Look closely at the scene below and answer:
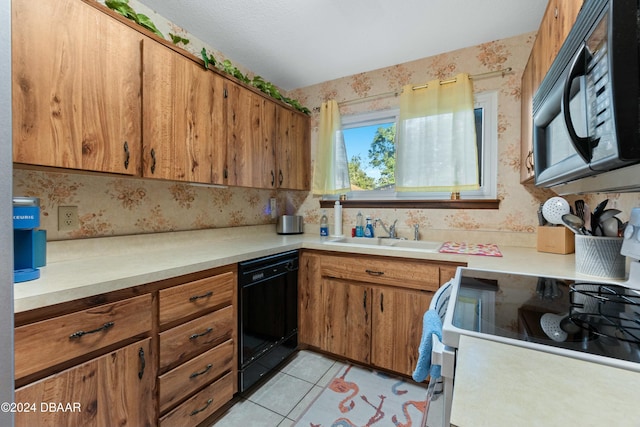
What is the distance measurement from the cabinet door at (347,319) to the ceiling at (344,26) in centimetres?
178

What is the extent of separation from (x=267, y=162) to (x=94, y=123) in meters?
1.17

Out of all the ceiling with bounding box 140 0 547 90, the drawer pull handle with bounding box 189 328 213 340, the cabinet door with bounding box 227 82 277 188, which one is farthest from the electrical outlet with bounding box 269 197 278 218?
the drawer pull handle with bounding box 189 328 213 340

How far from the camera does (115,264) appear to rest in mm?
1305

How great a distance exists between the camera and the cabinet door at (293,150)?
7.86 feet

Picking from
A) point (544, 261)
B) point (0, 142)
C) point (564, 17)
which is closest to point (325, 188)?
point (544, 261)

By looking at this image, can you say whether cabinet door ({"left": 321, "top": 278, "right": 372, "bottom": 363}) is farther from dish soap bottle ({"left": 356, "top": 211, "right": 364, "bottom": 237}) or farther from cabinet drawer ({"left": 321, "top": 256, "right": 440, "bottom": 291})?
dish soap bottle ({"left": 356, "top": 211, "right": 364, "bottom": 237})

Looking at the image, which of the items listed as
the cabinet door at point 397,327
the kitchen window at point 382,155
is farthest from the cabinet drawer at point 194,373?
the kitchen window at point 382,155

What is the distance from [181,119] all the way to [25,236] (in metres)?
0.90

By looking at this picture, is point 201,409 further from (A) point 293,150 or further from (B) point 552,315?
(A) point 293,150

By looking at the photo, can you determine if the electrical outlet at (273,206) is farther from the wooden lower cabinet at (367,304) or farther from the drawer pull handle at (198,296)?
the drawer pull handle at (198,296)

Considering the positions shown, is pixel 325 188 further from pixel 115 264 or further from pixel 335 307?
pixel 115 264

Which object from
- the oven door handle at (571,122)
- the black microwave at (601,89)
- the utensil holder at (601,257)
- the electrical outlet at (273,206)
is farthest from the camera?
the electrical outlet at (273,206)

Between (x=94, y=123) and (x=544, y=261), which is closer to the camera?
(x=94, y=123)

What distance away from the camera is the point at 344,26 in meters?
1.87
